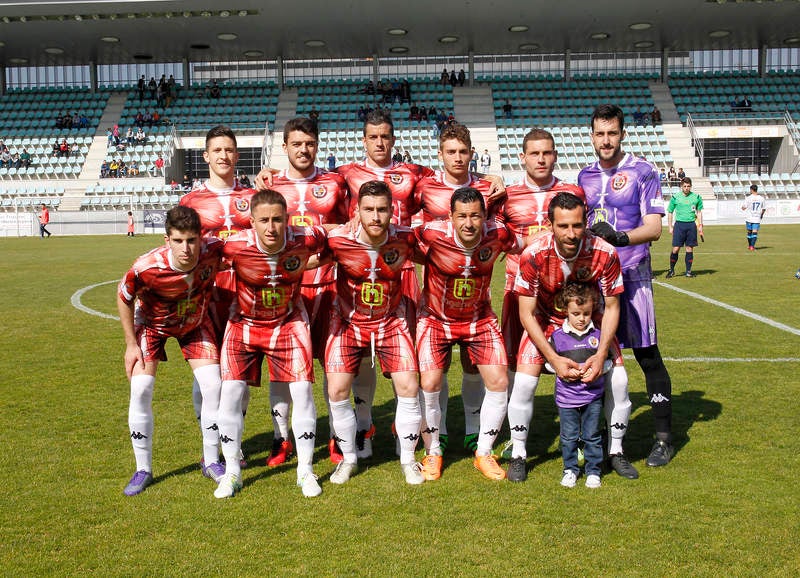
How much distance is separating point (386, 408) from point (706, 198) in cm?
2966

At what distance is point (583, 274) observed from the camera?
445 centimetres

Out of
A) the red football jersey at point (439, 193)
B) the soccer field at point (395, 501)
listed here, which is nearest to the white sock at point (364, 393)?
the soccer field at point (395, 501)

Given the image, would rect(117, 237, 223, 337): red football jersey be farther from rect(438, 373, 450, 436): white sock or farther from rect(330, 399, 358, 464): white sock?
rect(438, 373, 450, 436): white sock

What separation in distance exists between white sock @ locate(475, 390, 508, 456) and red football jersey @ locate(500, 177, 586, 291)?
72 cm

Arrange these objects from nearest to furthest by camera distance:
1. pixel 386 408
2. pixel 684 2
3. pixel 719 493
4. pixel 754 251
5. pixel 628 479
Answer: pixel 719 493 → pixel 628 479 → pixel 386 408 → pixel 754 251 → pixel 684 2

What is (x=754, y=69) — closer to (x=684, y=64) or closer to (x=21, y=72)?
(x=684, y=64)

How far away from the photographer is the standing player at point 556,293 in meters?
4.35

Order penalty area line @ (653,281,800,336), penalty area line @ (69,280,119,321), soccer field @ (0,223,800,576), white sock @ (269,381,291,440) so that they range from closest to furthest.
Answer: soccer field @ (0,223,800,576) < white sock @ (269,381,291,440) < penalty area line @ (653,281,800,336) < penalty area line @ (69,280,119,321)

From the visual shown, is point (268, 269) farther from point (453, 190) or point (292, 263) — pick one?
point (453, 190)

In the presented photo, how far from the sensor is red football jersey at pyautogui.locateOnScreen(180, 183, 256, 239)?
16.3 feet

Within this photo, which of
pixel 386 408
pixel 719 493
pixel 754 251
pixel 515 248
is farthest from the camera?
pixel 754 251

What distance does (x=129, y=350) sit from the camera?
4.45 metres

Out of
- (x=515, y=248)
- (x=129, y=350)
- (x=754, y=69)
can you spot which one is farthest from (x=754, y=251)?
(x=754, y=69)

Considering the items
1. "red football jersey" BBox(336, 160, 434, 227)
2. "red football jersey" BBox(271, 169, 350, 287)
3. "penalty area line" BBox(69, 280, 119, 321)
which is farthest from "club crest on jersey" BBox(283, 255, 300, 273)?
"penalty area line" BBox(69, 280, 119, 321)
